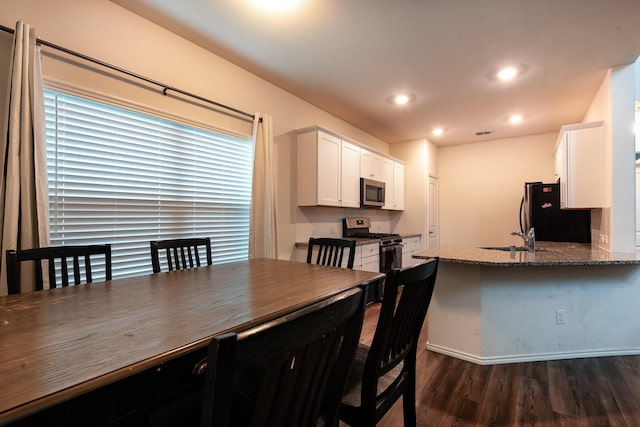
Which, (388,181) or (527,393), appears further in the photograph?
(388,181)

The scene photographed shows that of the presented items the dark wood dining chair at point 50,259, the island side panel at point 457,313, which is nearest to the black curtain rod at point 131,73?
the dark wood dining chair at point 50,259

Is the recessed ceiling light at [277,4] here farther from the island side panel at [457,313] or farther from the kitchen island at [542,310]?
the island side panel at [457,313]

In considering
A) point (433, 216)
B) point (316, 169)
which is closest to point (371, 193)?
point (316, 169)

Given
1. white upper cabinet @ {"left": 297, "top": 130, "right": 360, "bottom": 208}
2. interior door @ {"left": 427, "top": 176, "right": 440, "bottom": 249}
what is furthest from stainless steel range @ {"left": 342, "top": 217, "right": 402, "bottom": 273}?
interior door @ {"left": 427, "top": 176, "right": 440, "bottom": 249}

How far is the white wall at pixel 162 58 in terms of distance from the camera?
1890 millimetres

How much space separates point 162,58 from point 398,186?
4.04 metres

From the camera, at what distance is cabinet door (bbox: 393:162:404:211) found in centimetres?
533

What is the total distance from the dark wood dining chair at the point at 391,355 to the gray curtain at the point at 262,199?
170 centimetres

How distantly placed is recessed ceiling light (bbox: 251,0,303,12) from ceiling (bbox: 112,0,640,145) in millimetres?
51

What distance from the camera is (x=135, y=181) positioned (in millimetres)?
2322

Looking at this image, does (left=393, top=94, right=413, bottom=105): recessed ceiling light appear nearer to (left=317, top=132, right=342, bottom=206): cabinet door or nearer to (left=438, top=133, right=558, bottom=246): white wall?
(left=317, top=132, right=342, bottom=206): cabinet door

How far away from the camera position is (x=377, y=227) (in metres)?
5.46

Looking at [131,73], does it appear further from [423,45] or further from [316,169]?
[423,45]

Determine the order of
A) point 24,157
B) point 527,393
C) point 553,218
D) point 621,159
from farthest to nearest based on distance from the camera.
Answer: point 553,218 < point 621,159 < point 527,393 < point 24,157
